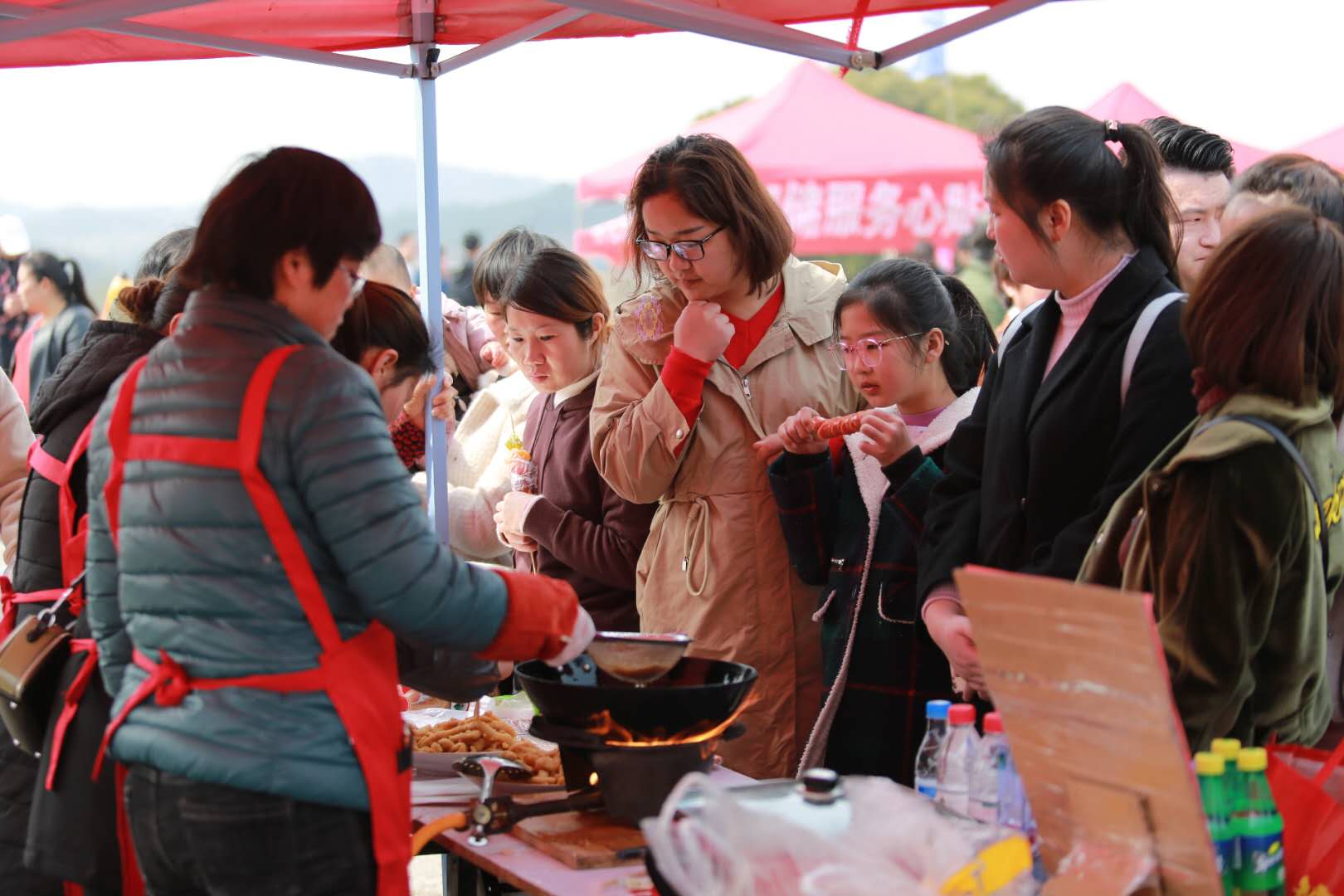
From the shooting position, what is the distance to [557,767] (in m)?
2.46

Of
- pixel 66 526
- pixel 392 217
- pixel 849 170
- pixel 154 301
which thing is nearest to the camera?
pixel 66 526

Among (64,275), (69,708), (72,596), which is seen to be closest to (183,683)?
(69,708)

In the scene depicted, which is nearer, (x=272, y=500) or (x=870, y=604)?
(x=272, y=500)

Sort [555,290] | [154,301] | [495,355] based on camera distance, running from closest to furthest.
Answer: [154,301] → [555,290] → [495,355]

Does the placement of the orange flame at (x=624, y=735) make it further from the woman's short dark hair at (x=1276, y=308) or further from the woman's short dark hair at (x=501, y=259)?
the woman's short dark hair at (x=501, y=259)

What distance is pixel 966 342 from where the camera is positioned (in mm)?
2930

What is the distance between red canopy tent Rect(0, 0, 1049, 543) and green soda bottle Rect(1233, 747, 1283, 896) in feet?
6.70

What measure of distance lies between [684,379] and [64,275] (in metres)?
5.79

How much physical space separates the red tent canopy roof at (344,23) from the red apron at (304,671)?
1922mm

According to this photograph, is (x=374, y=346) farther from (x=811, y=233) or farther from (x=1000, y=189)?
(x=811, y=233)

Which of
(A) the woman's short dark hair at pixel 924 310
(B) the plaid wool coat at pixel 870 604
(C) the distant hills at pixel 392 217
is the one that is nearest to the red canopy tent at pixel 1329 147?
(A) the woman's short dark hair at pixel 924 310

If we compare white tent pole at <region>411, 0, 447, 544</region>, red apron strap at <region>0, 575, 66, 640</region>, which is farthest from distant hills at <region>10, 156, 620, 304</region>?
red apron strap at <region>0, 575, 66, 640</region>

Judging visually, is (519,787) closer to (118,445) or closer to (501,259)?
(118,445)

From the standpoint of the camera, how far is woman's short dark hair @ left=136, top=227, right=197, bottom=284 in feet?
9.39
